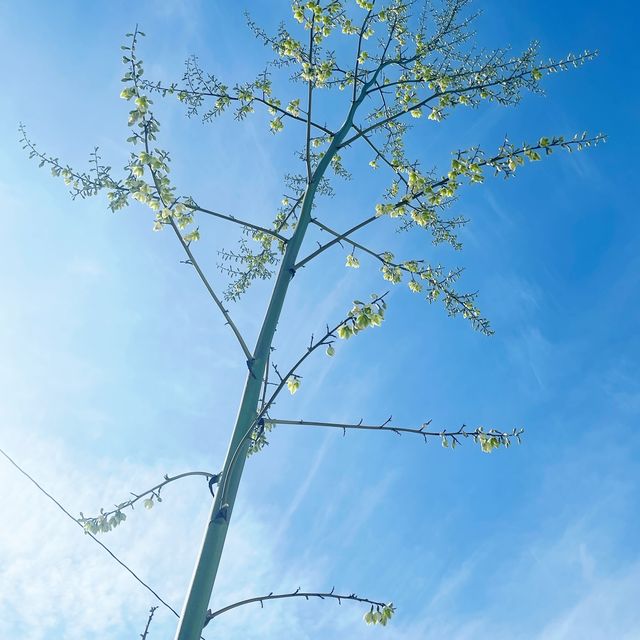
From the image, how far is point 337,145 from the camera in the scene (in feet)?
20.5

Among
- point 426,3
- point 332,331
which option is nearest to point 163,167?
point 332,331

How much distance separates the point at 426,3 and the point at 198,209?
14.4 ft

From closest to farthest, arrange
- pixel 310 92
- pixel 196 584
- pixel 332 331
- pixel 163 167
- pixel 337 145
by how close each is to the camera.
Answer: pixel 196 584
pixel 332 331
pixel 163 167
pixel 310 92
pixel 337 145

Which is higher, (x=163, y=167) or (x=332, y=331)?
(x=163, y=167)

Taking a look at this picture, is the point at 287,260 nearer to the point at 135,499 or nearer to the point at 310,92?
the point at 310,92

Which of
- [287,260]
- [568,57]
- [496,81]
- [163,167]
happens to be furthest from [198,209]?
[568,57]

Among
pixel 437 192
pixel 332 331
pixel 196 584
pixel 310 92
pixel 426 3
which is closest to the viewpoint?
pixel 196 584

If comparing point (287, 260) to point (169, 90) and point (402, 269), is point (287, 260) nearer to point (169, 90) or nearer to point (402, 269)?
point (402, 269)

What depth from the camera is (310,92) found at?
5633mm

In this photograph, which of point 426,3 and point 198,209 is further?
point 426,3

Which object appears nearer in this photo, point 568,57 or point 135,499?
point 135,499

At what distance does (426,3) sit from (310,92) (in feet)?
9.18

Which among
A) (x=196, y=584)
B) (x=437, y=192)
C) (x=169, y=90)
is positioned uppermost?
(x=169, y=90)

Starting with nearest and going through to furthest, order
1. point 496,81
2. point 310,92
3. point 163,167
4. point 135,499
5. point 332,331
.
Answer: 1. point 332,331
2. point 135,499
3. point 163,167
4. point 310,92
5. point 496,81
